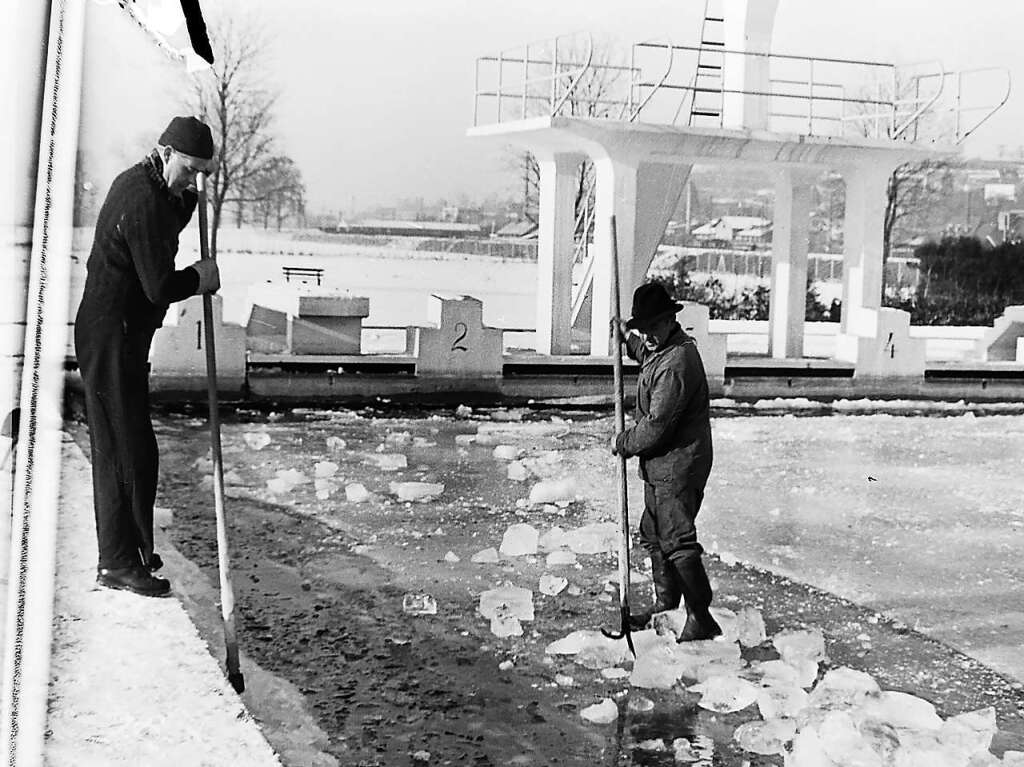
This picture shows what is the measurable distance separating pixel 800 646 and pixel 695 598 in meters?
0.44

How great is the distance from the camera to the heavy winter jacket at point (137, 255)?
9.77 ft

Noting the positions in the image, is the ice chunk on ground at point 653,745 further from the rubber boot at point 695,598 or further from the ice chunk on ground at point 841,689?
the rubber boot at point 695,598

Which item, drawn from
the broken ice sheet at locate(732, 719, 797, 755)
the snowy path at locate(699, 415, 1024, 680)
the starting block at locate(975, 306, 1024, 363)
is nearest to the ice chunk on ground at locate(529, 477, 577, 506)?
the snowy path at locate(699, 415, 1024, 680)

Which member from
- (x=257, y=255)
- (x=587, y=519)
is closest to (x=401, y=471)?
(x=587, y=519)

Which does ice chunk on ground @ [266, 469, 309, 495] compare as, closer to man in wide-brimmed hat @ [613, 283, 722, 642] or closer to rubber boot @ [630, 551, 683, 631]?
rubber boot @ [630, 551, 683, 631]

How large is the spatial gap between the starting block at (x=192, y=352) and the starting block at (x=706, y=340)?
4.74 m

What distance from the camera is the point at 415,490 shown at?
8.41 metres

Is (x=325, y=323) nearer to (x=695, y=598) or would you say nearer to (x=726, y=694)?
(x=695, y=598)

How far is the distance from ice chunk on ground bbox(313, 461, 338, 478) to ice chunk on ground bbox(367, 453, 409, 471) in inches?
14.1

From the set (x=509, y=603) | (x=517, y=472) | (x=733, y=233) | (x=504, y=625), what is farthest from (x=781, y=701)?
(x=733, y=233)

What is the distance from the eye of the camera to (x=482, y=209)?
146 ft

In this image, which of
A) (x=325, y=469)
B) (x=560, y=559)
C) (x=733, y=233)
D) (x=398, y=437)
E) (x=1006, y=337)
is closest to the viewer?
(x=560, y=559)

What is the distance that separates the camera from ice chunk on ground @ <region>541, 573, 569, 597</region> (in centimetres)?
594

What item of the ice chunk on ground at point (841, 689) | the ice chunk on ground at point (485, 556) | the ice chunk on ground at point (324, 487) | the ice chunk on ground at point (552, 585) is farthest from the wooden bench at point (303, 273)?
the ice chunk on ground at point (841, 689)
